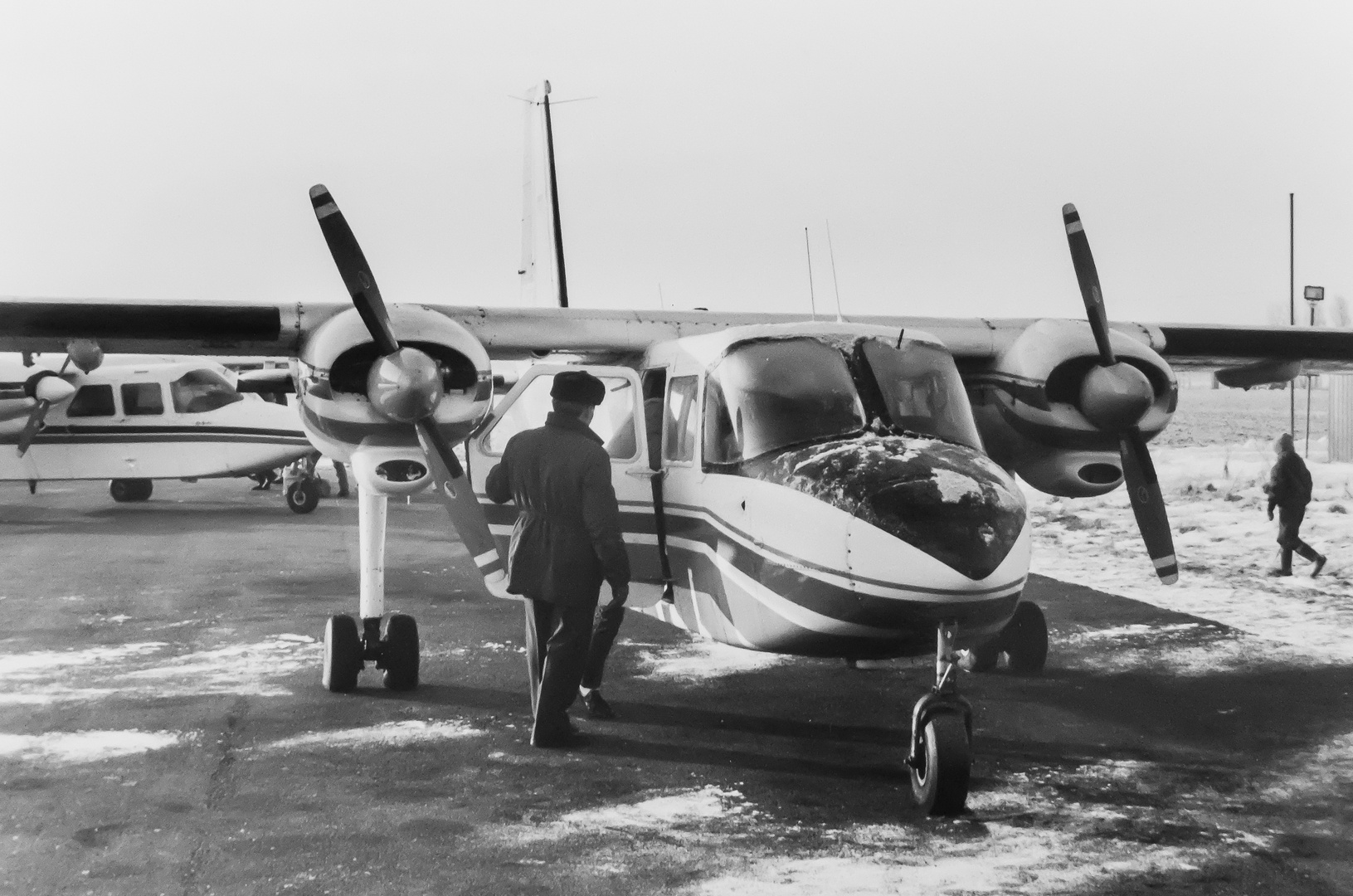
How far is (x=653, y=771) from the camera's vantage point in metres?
6.09

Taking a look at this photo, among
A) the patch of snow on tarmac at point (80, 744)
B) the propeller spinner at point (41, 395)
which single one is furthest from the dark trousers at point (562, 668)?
the propeller spinner at point (41, 395)

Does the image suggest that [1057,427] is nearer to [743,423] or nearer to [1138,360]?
[1138,360]

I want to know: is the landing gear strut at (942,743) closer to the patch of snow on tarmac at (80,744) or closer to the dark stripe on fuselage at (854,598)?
the dark stripe on fuselage at (854,598)

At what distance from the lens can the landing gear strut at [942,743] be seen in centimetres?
536

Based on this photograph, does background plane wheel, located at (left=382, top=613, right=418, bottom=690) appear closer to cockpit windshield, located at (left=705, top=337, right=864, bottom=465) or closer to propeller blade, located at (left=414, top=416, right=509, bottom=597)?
propeller blade, located at (left=414, top=416, right=509, bottom=597)

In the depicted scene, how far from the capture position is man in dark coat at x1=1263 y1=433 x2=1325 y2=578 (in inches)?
481

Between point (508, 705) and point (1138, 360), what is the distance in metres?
4.48

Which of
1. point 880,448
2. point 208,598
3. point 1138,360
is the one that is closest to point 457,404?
point 880,448

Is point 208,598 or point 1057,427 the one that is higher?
point 1057,427

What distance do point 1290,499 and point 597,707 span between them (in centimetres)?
819

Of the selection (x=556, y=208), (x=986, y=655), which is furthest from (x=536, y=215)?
(x=986, y=655)

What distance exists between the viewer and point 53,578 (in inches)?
523

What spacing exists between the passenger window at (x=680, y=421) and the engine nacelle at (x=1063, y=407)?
2.44 m

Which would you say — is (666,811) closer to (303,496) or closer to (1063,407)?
(1063,407)
